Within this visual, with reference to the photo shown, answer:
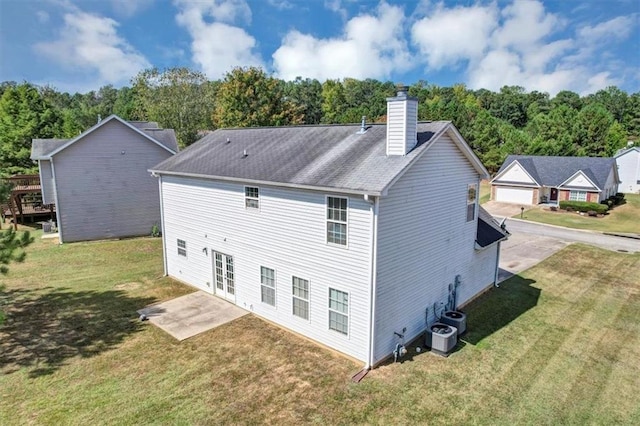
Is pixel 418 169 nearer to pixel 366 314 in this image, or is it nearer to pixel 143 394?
pixel 366 314

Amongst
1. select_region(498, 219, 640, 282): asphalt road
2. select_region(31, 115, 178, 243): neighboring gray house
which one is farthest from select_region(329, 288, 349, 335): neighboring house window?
select_region(31, 115, 178, 243): neighboring gray house

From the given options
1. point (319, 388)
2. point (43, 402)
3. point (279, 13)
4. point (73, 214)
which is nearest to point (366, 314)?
point (319, 388)

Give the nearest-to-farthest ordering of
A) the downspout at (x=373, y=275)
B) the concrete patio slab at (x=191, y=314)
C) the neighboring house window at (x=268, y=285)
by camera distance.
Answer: the downspout at (x=373, y=275), the concrete patio slab at (x=191, y=314), the neighboring house window at (x=268, y=285)

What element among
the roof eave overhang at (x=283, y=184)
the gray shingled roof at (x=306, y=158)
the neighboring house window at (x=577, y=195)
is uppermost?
the gray shingled roof at (x=306, y=158)

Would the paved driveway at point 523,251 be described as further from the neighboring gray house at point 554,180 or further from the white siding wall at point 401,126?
the neighboring gray house at point 554,180

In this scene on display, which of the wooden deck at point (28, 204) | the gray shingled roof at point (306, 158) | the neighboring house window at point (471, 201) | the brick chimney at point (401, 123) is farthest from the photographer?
the wooden deck at point (28, 204)

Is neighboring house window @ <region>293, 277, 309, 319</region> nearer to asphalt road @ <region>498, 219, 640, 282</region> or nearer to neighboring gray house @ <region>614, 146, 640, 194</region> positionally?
asphalt road @ <region>498, 219, 640, 282</region>

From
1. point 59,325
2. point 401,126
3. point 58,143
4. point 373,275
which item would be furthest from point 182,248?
point 58,143

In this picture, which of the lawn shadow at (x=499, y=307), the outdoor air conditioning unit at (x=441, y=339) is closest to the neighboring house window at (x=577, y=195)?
the lawn shadow at (x=499, y=307)
